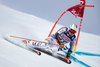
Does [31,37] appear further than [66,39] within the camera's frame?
Yes

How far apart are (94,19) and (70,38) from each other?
0.75m

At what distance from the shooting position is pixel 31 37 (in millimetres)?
1333

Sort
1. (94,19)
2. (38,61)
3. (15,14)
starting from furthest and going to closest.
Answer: (94,19), (15,14), (38,61)

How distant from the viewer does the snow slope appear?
104 centimetres

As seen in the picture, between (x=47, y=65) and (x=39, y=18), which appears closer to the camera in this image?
(x=47, y=65)

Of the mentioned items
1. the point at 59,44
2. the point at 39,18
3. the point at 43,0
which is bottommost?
the point at 59,44

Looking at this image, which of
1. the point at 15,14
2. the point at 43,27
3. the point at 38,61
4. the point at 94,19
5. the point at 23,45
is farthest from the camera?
the point at 94,19

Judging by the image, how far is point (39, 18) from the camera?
173cm

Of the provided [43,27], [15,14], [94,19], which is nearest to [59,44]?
[43,27]

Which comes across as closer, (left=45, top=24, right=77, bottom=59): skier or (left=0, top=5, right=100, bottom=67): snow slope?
(left=0, top=5, right=100, bottom=67): snow slope

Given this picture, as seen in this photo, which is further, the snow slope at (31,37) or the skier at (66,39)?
the skier at (66,39)

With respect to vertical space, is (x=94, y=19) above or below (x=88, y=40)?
above

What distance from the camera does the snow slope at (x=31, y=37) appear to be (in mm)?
1044

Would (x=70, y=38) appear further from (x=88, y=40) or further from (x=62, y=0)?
(x=62, y=0)
